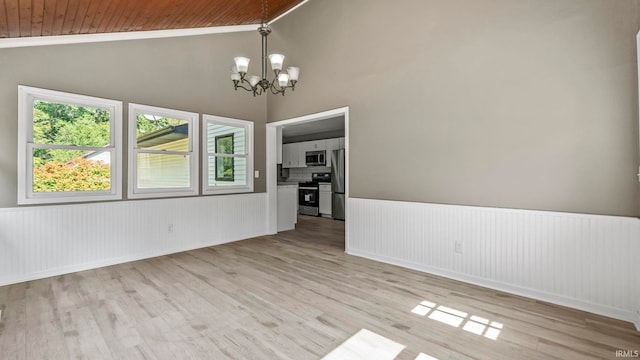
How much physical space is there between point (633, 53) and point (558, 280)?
2.00 metres

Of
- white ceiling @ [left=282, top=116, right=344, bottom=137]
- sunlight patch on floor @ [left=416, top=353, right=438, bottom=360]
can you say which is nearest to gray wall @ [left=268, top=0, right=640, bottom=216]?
sunlight patch on floor @ [left=416, top=353, right=438, bottom=360]

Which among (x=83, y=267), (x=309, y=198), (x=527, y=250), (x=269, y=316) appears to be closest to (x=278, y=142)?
(x=309, y=198)

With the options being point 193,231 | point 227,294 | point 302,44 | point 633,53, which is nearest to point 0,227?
point 193,231

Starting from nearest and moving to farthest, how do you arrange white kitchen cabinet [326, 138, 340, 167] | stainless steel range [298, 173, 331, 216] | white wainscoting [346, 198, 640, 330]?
white wainscoting [346, 198, 640, 330] → white kitchen cabinet [326, 138, 340, 167] → stainless steel range [298, 173, 331, 216]

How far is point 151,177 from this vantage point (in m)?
4.39

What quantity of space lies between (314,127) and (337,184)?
163 centimetres

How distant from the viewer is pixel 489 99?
10.2 ft

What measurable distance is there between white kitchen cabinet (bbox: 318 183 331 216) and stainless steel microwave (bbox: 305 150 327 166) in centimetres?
65

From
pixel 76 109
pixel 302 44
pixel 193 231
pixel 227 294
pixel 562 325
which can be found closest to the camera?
pixel 562 325

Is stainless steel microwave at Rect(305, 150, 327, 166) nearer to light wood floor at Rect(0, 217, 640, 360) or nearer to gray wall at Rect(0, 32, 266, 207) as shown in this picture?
gray wall at Rect(0, 32, 266, 207)

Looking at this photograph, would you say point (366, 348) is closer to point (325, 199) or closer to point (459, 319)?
point (459, 319)

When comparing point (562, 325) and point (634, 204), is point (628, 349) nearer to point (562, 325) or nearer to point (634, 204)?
point (562, 325)

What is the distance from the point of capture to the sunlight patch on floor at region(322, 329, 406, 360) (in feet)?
6.29

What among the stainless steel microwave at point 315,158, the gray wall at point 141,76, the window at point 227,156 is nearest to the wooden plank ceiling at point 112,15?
the gray wall at point 141,76
